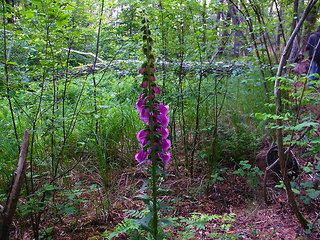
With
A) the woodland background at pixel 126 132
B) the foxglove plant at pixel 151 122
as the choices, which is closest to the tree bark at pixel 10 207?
the woodland background at pixel 126 132

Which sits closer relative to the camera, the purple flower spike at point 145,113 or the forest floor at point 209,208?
the purple flower spike at point 145,113

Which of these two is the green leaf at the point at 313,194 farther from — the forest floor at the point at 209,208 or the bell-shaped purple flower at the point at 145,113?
the bell-shaped purple flower at the point at 145,113

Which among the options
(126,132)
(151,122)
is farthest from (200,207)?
(151,122)

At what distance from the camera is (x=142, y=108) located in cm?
126

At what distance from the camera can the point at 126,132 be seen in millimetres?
3309

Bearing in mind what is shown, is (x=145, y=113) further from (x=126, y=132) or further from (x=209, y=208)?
(x=126, y=132)

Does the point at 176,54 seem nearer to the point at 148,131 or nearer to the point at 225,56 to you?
the point at 225,56

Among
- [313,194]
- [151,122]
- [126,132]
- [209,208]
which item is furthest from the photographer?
[126,132]

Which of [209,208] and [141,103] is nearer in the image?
[141,103]

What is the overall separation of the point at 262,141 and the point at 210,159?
3.37 feet

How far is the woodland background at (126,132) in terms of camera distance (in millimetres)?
1853

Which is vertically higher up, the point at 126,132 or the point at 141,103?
the point at 141,103

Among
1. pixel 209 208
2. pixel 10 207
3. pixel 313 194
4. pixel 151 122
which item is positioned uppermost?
pixel 151 122

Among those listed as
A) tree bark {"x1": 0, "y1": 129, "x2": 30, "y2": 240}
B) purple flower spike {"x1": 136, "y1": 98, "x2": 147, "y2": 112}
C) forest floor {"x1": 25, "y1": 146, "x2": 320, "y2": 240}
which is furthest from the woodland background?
purple flower spike {"x1": 136, "y1": 98, "x2": 147, "y2": 112}
